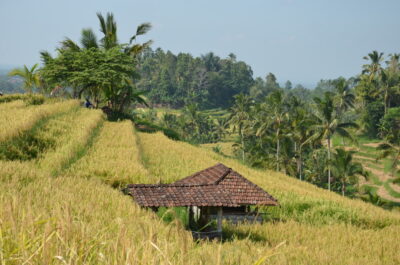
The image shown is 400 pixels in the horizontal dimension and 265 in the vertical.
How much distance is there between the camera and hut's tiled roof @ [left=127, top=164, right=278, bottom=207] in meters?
9.68

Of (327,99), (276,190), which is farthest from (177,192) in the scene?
(327,99)

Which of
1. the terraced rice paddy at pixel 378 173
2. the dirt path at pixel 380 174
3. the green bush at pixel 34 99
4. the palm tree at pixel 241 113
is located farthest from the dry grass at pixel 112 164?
the dirt path at pixel 380 174

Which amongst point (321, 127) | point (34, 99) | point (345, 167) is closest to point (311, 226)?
point (34, 99)

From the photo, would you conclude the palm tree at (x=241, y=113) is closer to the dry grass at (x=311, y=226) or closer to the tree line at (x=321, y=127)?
the tree line at (x=321, y=127)

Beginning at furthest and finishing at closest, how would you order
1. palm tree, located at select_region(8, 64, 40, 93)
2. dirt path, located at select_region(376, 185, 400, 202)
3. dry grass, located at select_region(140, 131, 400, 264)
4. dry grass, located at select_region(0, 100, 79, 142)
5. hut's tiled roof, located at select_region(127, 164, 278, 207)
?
Answer: dirt path, located at select_region(376, 185, 400, 202), palm tree, located at select_region(8, 64, 40, 93), dry grass, located at select_region(0, 100, 79, 142), hut's tiled roof, located at select_region(127, 164, 278, 207), dry grass, located at select_region(140, 131, 400, 264)

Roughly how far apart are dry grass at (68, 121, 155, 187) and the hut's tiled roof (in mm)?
1109

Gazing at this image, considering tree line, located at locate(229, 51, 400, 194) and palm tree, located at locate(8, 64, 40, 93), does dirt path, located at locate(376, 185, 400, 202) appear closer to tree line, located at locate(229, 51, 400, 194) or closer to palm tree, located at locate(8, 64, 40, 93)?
tree line, located at locate(229, 51, 400, 194)

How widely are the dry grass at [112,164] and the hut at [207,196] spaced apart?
3.85 ft

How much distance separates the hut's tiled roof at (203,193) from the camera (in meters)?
9.68

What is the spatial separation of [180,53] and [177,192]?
4658 inches

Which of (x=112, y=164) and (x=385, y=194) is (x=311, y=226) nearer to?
(x=112, y=164)

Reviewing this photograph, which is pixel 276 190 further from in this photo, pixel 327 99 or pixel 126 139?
pixel 327 99

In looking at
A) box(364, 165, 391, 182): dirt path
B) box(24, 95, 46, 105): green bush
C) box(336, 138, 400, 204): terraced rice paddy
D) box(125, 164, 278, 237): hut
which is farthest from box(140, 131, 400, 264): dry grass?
box(364, 165, 391, 182): dirt path

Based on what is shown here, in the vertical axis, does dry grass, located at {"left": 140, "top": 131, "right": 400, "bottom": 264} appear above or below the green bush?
below
